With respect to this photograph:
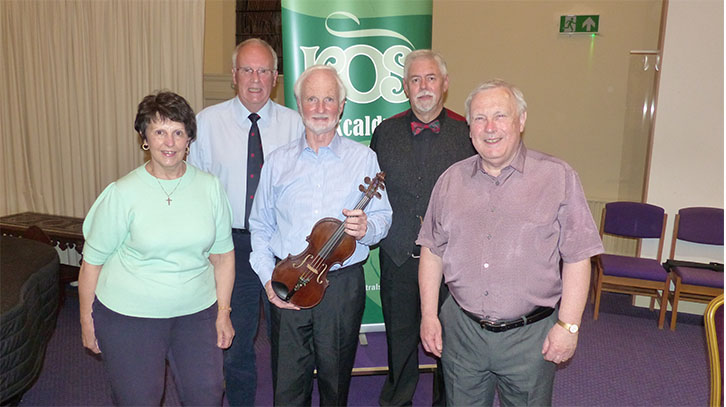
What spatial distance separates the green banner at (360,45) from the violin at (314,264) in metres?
1.19

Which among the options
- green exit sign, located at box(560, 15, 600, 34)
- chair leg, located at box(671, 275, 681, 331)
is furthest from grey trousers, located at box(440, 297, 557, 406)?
green exit sign, located at box(560, 15, 600, 34)

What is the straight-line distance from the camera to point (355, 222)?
6.70 feet

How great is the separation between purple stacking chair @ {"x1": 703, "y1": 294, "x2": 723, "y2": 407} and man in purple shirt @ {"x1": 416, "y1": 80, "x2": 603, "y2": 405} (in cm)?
43

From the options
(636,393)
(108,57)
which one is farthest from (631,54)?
(108,57)

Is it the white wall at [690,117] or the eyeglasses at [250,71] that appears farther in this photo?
the white wall at [690,117]

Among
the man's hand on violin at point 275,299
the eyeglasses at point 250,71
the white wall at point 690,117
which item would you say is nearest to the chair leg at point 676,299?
the white wall at point 690,117

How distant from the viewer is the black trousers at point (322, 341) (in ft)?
7.28

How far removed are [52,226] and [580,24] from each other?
5426 millimetres

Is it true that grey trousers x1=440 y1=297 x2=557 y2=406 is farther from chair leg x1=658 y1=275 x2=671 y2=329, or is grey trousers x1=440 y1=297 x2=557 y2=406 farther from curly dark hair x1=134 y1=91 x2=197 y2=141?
chair leg x1=658 y1=275 x2=671 y2=329

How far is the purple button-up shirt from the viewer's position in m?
1.89

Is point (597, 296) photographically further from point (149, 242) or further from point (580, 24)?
point (149, 242)

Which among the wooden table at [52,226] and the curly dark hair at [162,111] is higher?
the curly dark hair at [162,111]

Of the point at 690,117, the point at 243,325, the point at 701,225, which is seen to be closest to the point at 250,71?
the point at 243,325

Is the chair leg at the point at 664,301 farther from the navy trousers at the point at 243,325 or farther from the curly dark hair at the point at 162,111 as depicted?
the curly dark hair at the point at 162,111
